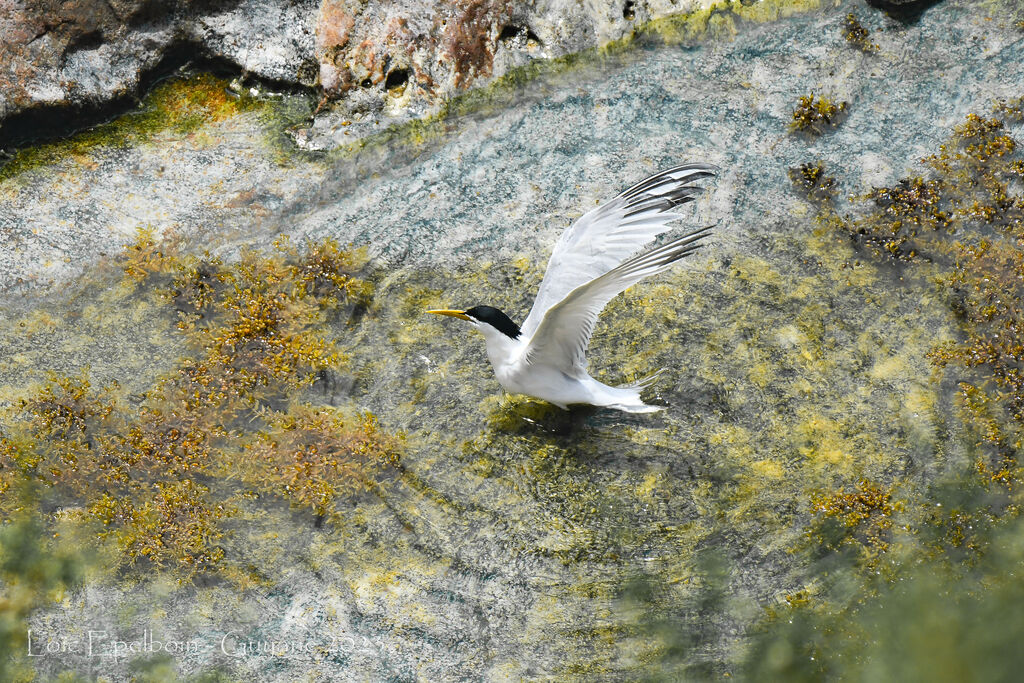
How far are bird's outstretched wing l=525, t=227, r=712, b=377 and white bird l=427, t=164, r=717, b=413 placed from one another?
0.01m

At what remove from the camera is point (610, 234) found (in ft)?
22.3

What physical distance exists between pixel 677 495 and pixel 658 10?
17.7 ft

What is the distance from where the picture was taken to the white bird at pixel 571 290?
6.52 metres

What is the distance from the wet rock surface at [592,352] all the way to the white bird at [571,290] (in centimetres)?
55

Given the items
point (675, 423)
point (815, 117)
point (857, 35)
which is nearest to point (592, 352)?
point (675, 423)

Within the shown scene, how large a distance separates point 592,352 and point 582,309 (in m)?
1.65

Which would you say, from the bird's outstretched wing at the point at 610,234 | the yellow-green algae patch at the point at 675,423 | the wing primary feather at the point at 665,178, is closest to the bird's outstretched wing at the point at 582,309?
the bird's outstretched wing at the point at 610,234

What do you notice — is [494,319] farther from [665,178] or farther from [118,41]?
[118,41]

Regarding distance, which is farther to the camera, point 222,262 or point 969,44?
point 969,44

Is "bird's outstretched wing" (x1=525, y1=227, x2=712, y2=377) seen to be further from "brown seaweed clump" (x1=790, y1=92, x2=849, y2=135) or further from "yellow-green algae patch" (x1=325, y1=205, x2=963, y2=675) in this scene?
"brown seaweed clump" (x1=790, y1=92, x2=849, y2=135)

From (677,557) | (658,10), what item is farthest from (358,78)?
(677,557)

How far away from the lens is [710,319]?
7957 millimetres

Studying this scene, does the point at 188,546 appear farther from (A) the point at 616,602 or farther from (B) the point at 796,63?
(B) the point at 796,63

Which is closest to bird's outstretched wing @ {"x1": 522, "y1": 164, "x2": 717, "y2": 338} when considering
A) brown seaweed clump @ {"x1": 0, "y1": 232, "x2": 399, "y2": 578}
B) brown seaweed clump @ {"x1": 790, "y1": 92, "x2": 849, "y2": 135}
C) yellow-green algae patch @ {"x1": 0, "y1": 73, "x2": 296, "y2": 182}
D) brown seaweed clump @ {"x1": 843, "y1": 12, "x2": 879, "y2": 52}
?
brown seaweed clump @ {"x1": 0, "y1": 232, "x2": 399, "y2": 578}
